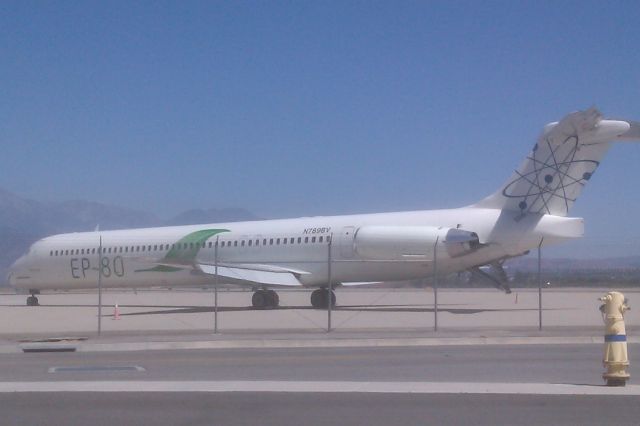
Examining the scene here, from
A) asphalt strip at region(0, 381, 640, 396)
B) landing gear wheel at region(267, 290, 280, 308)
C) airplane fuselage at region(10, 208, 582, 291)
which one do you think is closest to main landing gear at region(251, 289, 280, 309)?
landing gear wheel at region(267, 290, 280, 308)

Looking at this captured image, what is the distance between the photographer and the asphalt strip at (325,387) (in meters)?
11.5

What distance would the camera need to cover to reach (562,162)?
27.1 meters

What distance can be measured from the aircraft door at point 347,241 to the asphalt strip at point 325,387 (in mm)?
18220

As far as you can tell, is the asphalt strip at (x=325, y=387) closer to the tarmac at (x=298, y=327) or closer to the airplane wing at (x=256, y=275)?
the tarmac at (x=298, y=327)

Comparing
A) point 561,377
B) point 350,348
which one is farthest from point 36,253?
point 561,377

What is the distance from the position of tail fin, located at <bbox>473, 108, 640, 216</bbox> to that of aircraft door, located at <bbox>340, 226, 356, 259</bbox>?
5.10 m

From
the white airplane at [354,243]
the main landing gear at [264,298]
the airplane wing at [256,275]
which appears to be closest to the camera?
the white airplane at [354,243]

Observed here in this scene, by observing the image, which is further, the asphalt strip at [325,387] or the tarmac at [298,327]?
the tarmac at [298,327]

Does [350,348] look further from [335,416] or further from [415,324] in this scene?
[335,416]

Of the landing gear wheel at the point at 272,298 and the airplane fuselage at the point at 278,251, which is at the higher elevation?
the airplane fuselage at the point at 278,251

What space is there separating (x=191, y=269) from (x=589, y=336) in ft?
55.3

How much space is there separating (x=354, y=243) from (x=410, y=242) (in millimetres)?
2432

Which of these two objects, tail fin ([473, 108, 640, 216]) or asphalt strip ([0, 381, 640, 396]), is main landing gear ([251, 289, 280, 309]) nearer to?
tail fin ([473, 108, 640, 216])

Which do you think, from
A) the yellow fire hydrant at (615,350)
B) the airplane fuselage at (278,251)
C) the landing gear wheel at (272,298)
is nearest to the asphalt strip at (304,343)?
the airplane fuselage at (278,251)
